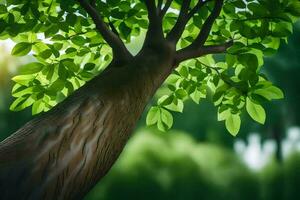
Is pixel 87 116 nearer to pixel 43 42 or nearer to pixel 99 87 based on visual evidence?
pixel 99 87

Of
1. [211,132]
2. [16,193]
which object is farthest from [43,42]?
[211,132]

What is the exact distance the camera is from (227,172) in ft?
43.3

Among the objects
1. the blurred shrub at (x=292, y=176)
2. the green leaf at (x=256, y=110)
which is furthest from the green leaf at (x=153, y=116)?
the blurred shrub at (x=292, y=176)

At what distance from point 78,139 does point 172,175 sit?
36.3 feet

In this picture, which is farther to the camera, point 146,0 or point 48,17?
point 48,17

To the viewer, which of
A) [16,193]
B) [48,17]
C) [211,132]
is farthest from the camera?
[211,132]

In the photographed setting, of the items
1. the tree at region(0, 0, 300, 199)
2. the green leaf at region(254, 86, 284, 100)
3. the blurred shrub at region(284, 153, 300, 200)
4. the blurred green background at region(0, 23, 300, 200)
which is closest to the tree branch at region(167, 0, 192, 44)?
the tree at region(0, 0, 300, 199)

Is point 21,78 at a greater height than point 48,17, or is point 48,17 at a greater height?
point 48,17

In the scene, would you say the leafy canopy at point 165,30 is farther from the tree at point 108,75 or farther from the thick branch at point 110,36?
the thick branch at point 110,36

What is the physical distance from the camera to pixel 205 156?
13.6 meters

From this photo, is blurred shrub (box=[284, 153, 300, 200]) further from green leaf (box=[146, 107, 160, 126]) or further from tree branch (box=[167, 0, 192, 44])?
tree branch (box=[167, 0, 192, 44])

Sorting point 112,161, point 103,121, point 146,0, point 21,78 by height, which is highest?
point 146,0

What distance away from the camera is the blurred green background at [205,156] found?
1274cm

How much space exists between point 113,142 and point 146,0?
0.89 meters
